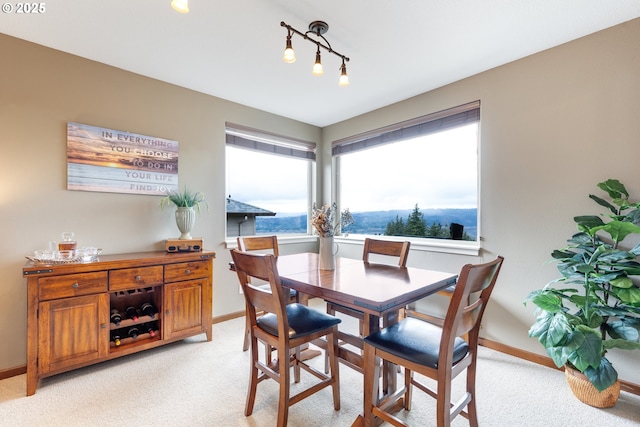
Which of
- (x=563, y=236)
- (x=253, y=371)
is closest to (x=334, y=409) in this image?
(x=253, y=371)

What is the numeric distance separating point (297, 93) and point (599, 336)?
323 centimetres

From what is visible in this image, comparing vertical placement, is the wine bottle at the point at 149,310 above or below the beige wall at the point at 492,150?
below

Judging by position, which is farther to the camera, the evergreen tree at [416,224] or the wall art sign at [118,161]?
the evergreen tree at [416,224]

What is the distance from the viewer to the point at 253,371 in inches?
70.5

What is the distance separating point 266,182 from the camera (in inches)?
160

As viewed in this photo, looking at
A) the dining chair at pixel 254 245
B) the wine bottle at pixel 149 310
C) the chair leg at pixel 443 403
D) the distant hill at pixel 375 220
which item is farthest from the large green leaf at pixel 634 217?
the wine bottle at pixel 149 310

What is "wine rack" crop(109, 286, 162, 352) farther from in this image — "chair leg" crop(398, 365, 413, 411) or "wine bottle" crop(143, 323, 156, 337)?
"chair leg" crop(398, 365, 413, 411)

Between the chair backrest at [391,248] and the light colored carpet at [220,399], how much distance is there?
957 mm

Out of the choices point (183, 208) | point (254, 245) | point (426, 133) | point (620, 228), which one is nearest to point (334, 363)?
point (254, 245)

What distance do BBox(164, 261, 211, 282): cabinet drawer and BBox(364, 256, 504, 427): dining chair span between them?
187 centimetres

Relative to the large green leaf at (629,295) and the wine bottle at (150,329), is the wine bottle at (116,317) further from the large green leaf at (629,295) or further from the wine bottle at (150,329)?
the large green leaf at (629,295)

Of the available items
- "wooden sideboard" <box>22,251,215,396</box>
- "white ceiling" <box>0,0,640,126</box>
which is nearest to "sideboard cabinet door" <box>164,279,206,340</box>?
"wooden sideboard" <box>22,251,215,396</box>

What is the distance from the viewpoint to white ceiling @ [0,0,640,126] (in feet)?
6.32

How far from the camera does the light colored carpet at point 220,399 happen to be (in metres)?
1.76
